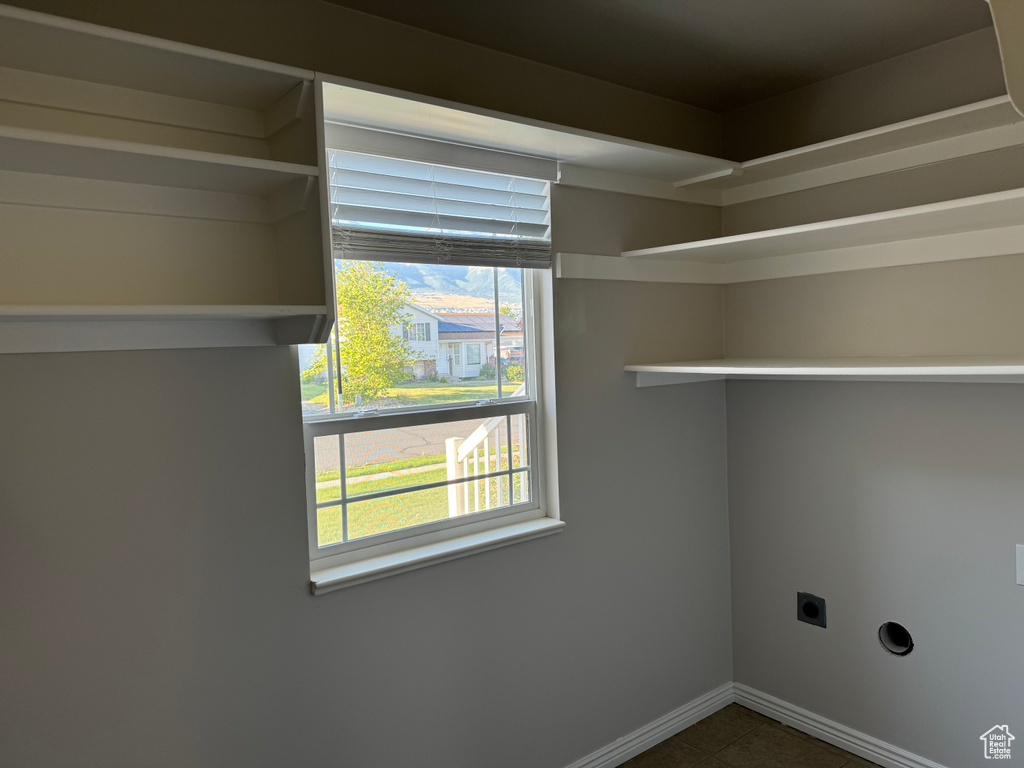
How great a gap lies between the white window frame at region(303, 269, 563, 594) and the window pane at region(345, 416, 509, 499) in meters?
0.03

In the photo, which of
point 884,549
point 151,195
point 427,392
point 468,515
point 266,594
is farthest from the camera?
point 884,549

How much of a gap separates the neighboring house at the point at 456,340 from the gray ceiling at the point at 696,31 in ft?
2.79

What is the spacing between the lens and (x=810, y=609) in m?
2.71

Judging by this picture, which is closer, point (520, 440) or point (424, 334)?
point (424, 334)

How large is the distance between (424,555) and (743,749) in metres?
1.55

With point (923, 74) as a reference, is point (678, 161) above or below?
below

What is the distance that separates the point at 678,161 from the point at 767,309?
2.56 feet

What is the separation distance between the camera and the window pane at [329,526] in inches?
76.8

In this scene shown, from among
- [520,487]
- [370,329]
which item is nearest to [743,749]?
[520,487]

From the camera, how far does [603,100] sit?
2521mm

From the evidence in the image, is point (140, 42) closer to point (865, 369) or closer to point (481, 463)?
point (481, 463)

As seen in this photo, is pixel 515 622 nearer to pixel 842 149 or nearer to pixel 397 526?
pixel 397 526

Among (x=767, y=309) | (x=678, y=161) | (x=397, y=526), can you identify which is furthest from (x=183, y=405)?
(x=767, y=309)

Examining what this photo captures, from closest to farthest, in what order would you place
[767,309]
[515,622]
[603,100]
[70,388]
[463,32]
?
[70,388], [463,32], [515,622], [603,100], [767,309]
